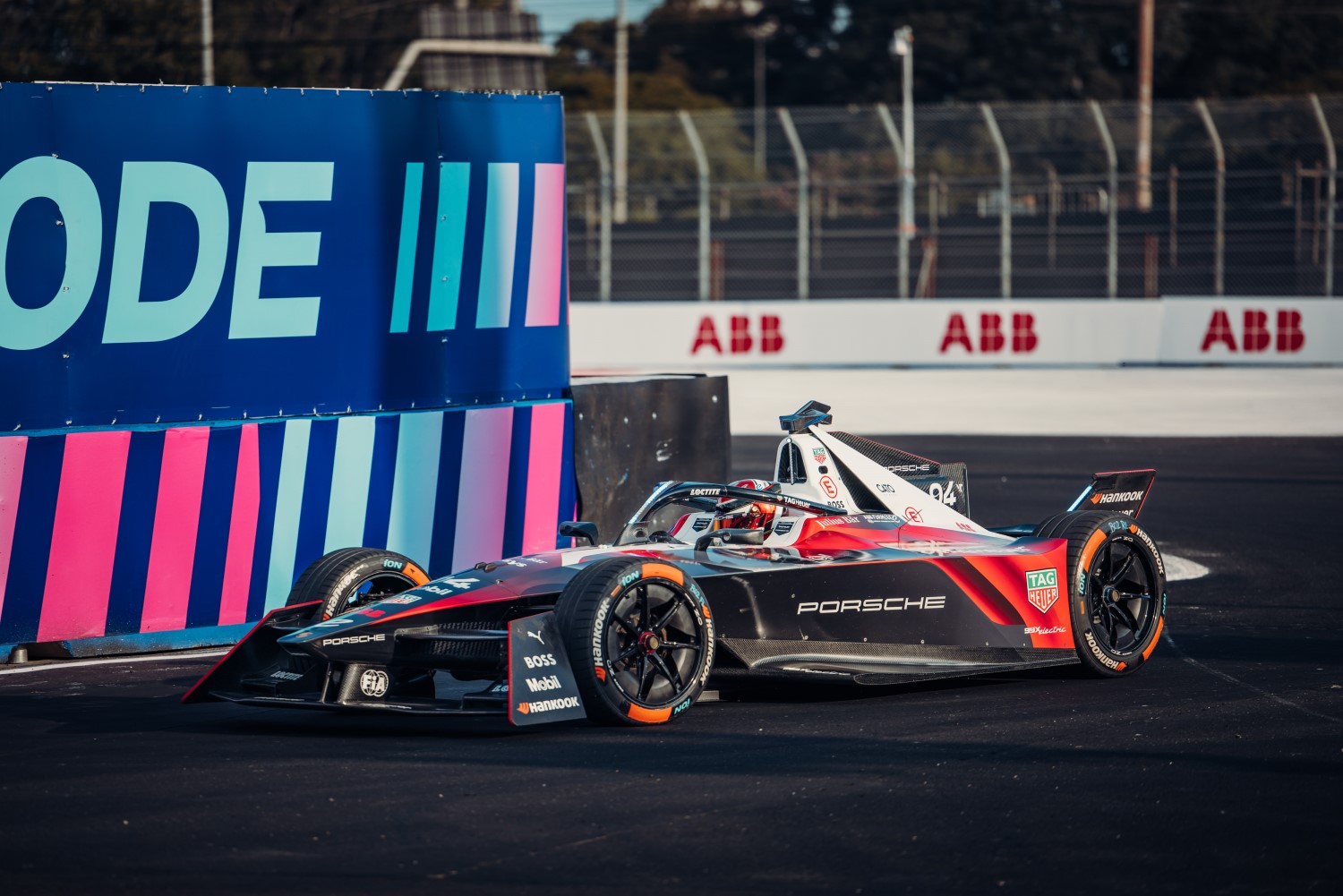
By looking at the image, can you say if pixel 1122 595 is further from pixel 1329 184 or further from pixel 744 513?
pixel 1329 184

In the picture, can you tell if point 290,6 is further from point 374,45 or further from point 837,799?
point 837,799

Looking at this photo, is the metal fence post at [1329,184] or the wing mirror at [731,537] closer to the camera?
the wing mirror at [731,537]

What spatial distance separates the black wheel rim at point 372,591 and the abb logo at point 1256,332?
20.5m

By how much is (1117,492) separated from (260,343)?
15.8ft

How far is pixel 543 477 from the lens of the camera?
38.8 feet

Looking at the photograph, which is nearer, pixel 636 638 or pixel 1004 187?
pixel 636 638

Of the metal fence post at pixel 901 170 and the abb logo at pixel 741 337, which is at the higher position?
the metal fence post at pixel 901 170

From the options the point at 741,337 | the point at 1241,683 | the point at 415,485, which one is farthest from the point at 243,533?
the point at 741,337

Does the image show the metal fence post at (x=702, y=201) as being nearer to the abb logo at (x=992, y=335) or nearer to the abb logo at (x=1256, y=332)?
the abb logo at (x=992, y=335)

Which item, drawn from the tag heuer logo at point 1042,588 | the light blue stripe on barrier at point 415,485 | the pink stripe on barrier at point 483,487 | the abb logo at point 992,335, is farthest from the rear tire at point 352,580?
the abb logo at point 992,335

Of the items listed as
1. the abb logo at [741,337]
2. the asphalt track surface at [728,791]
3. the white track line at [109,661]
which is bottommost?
the white track line at [109,661]

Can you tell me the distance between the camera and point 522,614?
25.9 ft

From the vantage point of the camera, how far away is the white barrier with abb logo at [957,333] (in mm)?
26734

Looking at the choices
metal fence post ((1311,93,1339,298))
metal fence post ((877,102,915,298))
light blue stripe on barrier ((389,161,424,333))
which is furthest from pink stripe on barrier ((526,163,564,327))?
metal fence post ((1311,93,1339,298))
